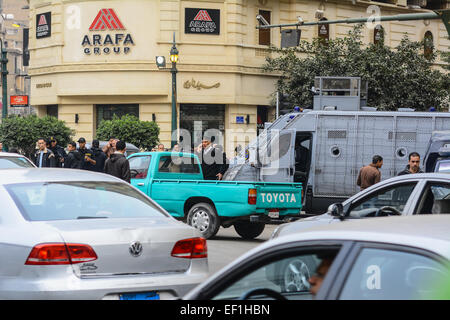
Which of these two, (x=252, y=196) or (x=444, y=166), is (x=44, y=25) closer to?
(x=252, y=196)

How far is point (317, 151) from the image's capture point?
775 inches

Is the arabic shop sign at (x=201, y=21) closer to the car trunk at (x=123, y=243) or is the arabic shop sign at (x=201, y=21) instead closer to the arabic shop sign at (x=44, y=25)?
the arabic shop sign at (x=44, y=25)

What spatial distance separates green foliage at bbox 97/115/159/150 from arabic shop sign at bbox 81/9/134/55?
4182mm

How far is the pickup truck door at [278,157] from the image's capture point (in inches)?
761

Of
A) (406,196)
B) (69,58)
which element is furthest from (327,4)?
(406,196)

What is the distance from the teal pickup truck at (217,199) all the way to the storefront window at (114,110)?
20436 mm

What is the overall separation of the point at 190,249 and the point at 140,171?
9382 mm

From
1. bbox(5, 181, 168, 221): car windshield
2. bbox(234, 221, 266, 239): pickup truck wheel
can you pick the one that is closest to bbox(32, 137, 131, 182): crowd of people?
bbox(234, 221, 266, 239): pickup truck wheel

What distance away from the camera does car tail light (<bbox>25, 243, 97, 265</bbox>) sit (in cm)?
602

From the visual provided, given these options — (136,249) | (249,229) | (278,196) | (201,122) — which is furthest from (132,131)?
(136,249)

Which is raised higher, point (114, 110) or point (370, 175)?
point (114, 110)

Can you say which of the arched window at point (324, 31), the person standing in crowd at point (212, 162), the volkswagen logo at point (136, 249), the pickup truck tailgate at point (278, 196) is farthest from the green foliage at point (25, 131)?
the volkswagen logo at point (136, 249)

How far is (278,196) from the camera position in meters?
14.7
